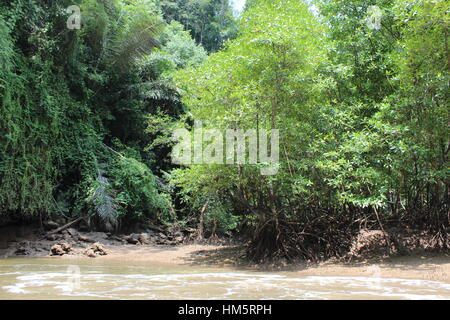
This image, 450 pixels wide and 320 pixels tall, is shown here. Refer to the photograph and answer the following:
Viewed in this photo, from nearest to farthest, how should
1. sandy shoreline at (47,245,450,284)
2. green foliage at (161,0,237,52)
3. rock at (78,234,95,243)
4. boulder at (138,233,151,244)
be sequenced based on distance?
sandy shoreline at (47,245,450,284) < rock at (78,234,95,243) < boulder at (138,233,151,244) < green foliage at (161,0,237,52)

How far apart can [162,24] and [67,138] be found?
229 inches

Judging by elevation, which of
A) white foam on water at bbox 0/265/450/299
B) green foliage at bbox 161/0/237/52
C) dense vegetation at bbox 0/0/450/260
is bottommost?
white foam on water at bbox 0/265/450/299

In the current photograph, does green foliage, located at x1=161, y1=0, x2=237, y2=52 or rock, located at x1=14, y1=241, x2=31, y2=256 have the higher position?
green foliage, located at x1=161, y1=0, x2=237, y2=52

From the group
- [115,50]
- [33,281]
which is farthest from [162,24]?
[33,281]

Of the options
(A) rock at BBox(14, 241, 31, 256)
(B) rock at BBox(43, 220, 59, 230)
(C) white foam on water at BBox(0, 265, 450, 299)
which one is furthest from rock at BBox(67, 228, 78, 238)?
(C) white foam on water at BBox(0, 265, 450, 299)

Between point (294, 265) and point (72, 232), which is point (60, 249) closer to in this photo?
point (72, 232)

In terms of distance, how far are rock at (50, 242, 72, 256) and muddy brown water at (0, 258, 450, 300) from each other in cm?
237

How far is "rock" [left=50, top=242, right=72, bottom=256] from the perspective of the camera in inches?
435

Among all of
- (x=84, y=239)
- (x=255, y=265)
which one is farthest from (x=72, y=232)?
(x=255, y=265)

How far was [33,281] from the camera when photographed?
654cm

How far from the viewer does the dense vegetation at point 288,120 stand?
835cm

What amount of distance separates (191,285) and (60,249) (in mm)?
6274

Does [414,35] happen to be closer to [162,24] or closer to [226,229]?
[226,229]

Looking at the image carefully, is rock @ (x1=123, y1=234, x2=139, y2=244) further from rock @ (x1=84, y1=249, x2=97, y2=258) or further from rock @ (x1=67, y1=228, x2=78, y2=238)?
rock @ (x1=84, y1=249, x2=97, y2=258)
